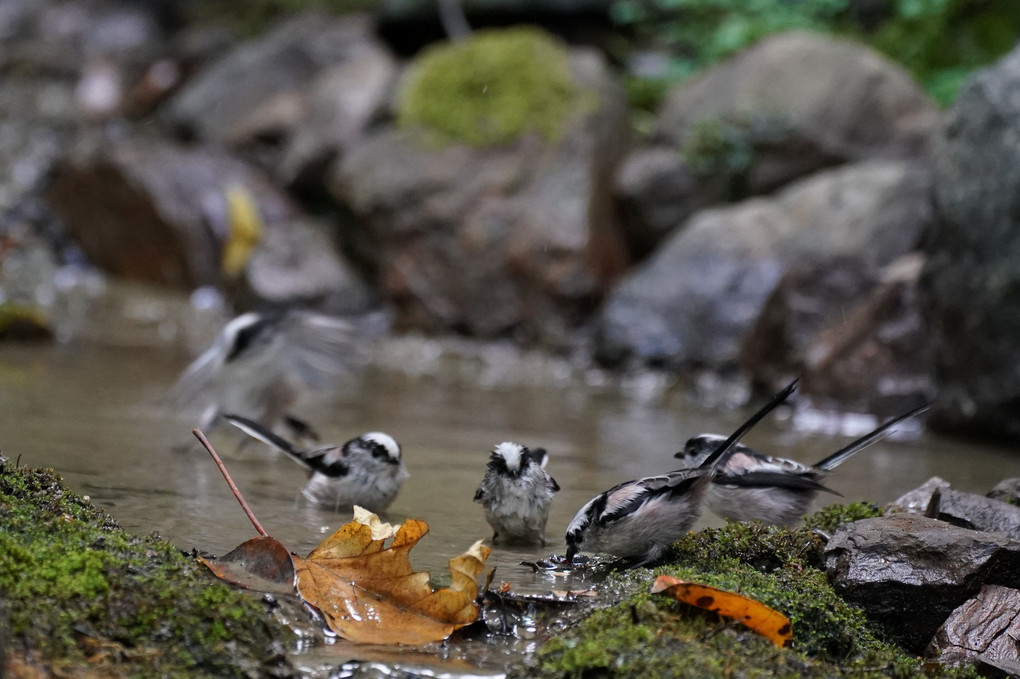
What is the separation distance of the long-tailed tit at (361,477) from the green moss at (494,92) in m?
7.75

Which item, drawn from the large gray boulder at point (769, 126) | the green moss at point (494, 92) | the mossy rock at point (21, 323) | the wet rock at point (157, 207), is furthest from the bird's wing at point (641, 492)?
the wet rock at point (157, 207)

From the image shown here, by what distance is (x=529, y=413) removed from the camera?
7.70 m

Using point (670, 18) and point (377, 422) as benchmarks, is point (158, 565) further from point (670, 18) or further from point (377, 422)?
point (670, 18)

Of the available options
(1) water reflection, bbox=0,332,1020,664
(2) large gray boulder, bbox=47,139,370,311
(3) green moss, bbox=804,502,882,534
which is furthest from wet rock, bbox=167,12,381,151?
(3) green moss, bbox=804,502,882,534

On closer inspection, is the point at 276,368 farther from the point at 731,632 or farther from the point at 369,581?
the point at 731,632

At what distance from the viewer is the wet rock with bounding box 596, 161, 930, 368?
9.41 m

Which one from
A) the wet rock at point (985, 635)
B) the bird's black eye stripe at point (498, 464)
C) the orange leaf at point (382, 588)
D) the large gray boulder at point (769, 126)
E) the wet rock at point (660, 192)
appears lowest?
the orange leaf at point (382, 588)

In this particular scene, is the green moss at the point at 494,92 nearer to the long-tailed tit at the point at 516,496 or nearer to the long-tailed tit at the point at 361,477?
the long-tailed tit at the point at 361,477

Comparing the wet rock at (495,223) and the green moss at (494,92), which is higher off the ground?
the green moss at (494,92)

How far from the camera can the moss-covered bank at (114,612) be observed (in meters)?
2.40

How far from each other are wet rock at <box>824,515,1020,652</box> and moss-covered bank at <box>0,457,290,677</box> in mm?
1816

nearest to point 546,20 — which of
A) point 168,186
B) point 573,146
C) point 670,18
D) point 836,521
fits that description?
point 670,18

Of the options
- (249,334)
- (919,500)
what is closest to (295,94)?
(249,334)

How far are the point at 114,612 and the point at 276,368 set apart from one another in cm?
377
